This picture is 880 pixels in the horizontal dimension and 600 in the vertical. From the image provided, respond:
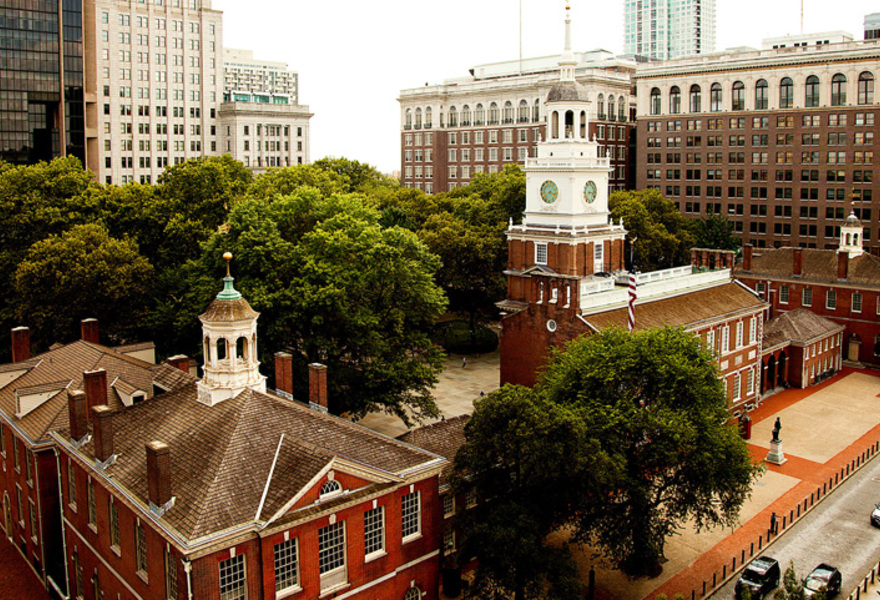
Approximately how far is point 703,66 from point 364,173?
161 feet

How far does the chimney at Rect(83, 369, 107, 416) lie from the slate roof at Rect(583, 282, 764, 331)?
26913mm

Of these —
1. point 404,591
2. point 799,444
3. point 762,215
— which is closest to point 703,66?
point 762,215

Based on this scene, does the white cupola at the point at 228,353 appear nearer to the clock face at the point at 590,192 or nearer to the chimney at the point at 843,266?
the clock face at the point at 590,192

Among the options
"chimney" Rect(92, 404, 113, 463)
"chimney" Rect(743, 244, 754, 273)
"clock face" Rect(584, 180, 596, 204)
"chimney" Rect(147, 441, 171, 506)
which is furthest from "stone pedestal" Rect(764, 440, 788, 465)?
"chimney" Rect(92, 404, 113, 463)

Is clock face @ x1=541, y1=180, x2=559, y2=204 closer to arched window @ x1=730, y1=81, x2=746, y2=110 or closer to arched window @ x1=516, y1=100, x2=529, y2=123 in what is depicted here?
arched window @ x1=730, y1=81, x2=746, y2=110

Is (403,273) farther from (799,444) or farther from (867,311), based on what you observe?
(867,311)

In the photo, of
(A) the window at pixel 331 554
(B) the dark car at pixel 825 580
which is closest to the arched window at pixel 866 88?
(B) the dark car at pixel 825 580

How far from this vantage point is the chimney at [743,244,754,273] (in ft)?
248

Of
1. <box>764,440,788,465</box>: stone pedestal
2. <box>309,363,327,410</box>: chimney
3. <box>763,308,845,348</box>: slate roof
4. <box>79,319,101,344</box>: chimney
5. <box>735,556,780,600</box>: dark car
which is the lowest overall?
<box>735,556,780,600</box>: dark car

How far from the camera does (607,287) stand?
51844 millimetres

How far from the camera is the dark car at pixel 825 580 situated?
32.5 m

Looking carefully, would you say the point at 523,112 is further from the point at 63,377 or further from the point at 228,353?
the point at 228,353

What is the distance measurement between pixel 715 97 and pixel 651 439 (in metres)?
89.3

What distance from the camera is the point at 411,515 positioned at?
29.7 m
